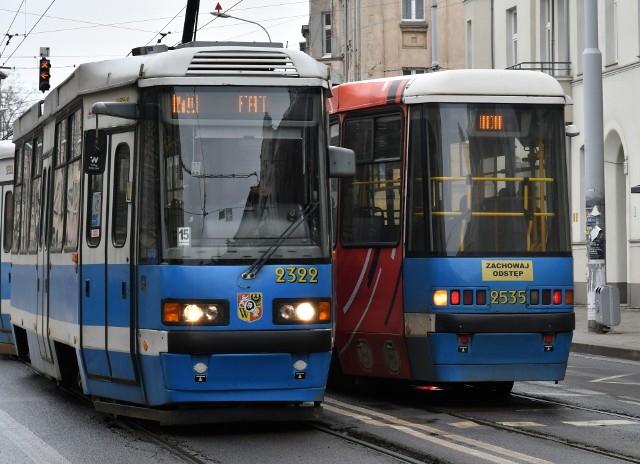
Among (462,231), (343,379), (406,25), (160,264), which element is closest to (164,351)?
(160,264)

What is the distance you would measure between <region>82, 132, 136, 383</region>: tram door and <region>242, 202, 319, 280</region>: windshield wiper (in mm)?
1104

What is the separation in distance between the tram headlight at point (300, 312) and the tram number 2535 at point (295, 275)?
0.15 m

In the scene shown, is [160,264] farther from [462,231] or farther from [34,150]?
[34,150]

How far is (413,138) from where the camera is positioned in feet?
45.0

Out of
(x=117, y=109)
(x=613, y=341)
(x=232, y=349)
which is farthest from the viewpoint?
(x=613, y=341)

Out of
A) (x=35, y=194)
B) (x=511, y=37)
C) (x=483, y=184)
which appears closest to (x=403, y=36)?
(x=511, y=37)

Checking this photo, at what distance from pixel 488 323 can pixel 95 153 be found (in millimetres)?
3877

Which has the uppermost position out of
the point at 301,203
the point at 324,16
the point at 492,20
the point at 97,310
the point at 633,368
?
the point at 324,16

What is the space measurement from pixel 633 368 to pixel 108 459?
10229mm

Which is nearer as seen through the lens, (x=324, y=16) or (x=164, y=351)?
(x=164, y=351)

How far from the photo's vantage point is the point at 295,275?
11297 mm

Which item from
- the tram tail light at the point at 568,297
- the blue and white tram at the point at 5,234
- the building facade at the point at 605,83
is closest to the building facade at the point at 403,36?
the building facade at the point at 605,83

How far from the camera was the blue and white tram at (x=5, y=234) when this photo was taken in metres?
20.1

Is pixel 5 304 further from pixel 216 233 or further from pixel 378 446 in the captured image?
pixel 378 446
